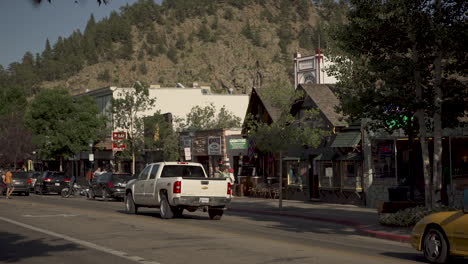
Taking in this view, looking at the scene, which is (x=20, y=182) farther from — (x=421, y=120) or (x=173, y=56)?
(x=173, y=56)

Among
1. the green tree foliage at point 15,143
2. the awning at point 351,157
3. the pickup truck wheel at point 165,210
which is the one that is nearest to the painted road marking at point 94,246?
the pickup truck wheel at point 165,210

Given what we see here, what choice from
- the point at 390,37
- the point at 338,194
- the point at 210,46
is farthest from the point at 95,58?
the point at 390,37

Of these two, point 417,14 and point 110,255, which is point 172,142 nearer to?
point 417,14

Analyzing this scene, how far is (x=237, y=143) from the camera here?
46469mm

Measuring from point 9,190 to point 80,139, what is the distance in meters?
24.9

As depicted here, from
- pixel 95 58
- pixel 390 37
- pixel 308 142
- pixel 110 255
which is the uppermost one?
pixel 95 58

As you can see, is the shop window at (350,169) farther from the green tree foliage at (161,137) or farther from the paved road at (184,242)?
the green tree foliage at (161,137)

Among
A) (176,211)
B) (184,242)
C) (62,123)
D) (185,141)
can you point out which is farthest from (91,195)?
(184,242)

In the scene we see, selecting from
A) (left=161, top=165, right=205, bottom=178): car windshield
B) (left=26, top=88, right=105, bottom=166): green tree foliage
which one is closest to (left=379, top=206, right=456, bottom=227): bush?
(left=161, top=165, right=205, bottom=178): car windshield

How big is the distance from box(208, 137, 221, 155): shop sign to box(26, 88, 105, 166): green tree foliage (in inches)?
884

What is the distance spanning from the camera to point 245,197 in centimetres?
4428

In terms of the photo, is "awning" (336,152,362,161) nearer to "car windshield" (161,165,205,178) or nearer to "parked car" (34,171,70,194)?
"car windshield" (161,165,205,178)

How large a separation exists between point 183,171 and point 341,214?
260 inches

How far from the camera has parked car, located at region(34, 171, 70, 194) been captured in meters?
50.5
